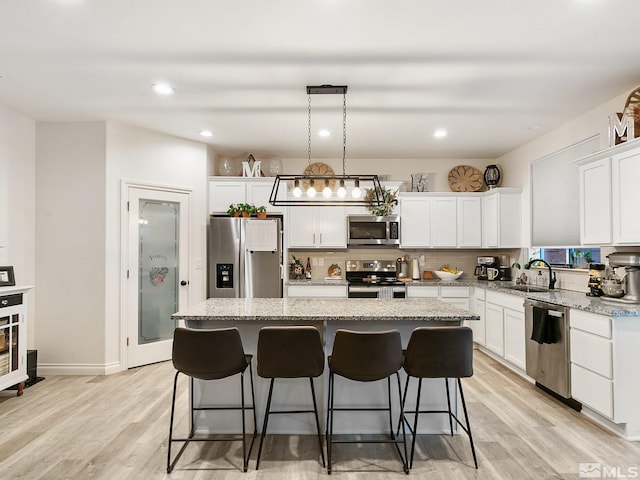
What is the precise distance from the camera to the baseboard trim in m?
4.18

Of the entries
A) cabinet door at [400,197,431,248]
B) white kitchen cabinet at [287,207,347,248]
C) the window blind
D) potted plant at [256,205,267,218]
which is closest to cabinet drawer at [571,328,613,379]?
the window blind

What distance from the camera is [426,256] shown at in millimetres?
5840

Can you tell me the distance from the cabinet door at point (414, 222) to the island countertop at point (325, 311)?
240 centimetres

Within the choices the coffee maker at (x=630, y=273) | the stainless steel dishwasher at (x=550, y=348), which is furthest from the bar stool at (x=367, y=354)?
the coffee maker at (x=630, y=273)

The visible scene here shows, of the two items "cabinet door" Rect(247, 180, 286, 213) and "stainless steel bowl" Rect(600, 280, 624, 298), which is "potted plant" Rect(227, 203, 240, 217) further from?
"stainless steel bowl" Rect(600, 280, 624, 298)

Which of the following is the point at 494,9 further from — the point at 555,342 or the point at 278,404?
the point at 278,404

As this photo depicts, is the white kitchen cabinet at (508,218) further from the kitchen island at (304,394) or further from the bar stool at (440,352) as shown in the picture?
the bar stool at (440,352)

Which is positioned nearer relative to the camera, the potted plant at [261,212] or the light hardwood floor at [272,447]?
the light hardwood floor at [272,447]

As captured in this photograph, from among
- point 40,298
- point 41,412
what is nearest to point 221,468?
point 41,412

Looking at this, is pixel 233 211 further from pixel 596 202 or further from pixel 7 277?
pixel 596 202

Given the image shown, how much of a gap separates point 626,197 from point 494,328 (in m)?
2.12

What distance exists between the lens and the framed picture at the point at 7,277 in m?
3.64

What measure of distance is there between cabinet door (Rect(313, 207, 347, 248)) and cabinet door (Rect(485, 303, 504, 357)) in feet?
6.65

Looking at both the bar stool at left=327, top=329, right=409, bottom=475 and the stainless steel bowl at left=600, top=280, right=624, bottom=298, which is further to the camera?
the stainless steel bowl at left=600, top=280, right=624, bottom=298
